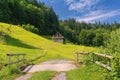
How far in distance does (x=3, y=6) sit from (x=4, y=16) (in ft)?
21.2

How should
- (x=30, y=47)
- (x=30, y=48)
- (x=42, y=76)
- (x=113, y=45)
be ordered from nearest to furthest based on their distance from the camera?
(x=42, y=76) < (x=113, y=45) < (x=30, y=48) < (x=30, y=47)

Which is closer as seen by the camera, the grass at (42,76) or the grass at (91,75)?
the grass at (91,75)

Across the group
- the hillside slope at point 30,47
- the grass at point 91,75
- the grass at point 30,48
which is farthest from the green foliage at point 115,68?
the hillside slope at point 30,47

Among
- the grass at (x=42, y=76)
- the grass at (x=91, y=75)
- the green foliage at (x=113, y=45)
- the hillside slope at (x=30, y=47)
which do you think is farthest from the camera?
the hillside slope at (x=30, y=47)

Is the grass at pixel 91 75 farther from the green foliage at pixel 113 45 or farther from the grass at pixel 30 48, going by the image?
the grass at pixel 30 48

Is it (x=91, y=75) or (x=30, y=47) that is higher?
(x=30, y=47)

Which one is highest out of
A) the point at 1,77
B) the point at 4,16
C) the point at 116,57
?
the point at 4,16

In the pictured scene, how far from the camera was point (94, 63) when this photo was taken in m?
28.5

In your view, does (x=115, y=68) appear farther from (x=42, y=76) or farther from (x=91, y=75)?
(x=42, y=76)

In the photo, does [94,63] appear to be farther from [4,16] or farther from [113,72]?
[4,16]

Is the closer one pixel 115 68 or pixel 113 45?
pixel 115 68

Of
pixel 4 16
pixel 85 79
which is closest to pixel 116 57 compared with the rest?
pixel 85 79

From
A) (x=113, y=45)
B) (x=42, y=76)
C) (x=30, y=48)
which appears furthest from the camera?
(x=30, y=48)

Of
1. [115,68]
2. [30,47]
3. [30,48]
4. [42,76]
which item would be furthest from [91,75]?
[30,47]
